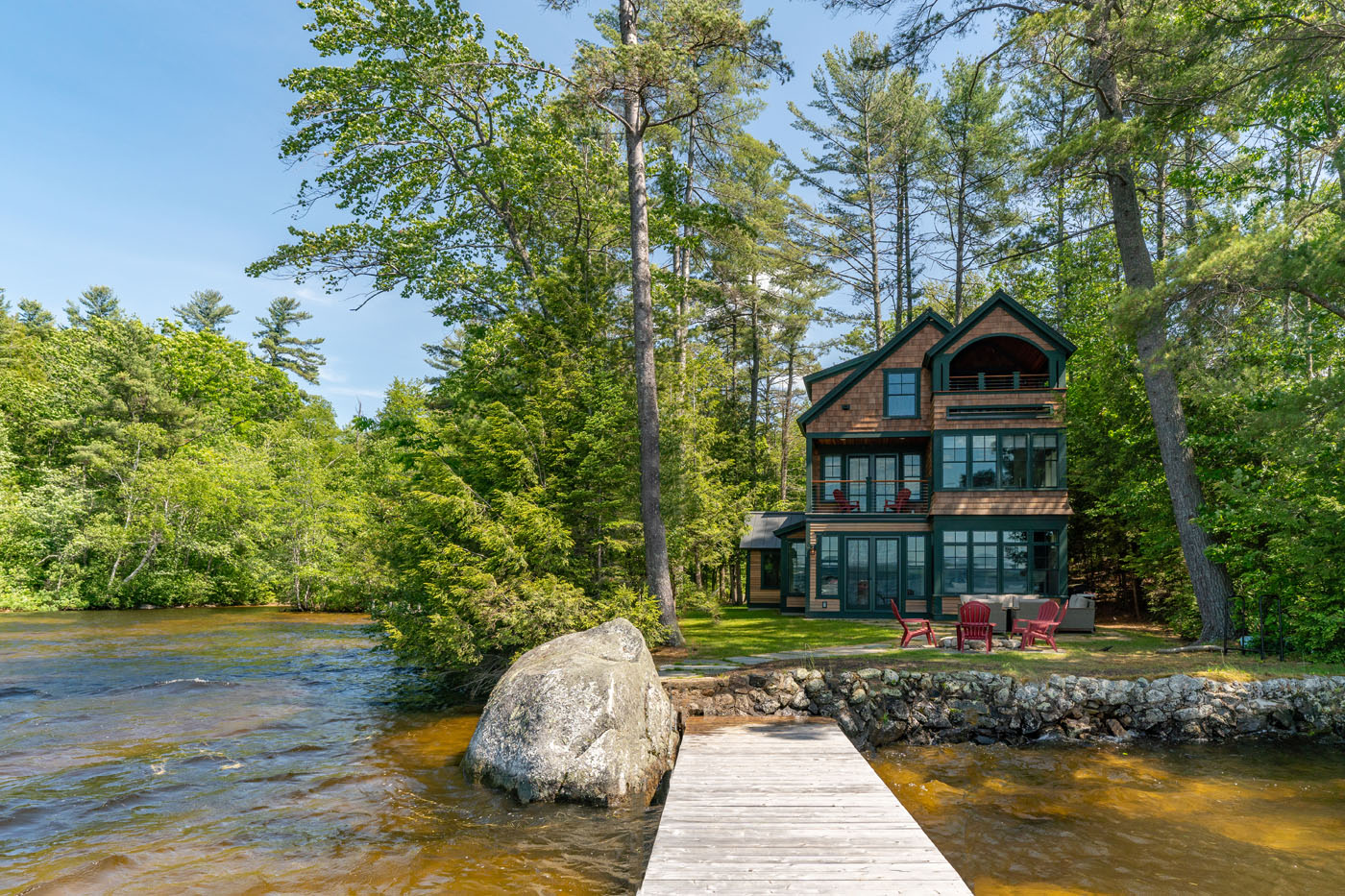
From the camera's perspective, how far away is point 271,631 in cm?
2159

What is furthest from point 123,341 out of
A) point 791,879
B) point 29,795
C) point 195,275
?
point 791,879

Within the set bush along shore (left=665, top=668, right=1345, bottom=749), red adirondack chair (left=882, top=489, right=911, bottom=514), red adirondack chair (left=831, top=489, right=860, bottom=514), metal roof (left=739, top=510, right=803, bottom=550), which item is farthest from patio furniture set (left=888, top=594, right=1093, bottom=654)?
metal roof (left=739, top=510, right=803, bottom=550)

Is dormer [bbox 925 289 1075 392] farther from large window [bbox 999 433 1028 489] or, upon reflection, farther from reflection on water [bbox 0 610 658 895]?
reflection on water [bbox 0 610 658 895]

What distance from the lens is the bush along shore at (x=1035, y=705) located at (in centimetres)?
1044

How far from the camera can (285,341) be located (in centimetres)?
5353

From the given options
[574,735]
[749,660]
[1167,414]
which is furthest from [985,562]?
[574,735]

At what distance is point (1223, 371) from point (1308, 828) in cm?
873

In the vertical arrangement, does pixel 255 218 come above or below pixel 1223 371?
above

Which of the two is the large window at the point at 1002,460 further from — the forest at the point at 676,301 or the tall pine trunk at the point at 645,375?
the tall pine trunk at the point at 645,375

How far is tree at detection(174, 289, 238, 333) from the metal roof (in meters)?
45.0

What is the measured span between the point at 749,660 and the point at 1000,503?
404 inches

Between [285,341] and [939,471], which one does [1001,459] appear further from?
[285,341]

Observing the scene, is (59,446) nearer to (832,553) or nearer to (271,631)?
(271,631)

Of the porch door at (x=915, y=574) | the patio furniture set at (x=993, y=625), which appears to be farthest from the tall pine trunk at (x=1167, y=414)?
the porch door at (x=915, y=574)
